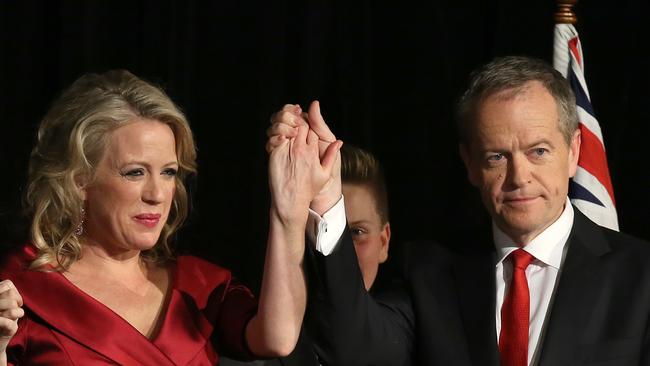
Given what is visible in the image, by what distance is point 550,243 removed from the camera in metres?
2.69

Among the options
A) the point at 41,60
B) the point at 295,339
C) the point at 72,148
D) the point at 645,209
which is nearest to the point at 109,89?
the point at 72,148

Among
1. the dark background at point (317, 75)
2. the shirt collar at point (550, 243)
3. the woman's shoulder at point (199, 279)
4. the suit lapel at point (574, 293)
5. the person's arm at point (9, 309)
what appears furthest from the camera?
the dark background at point (317, 75)

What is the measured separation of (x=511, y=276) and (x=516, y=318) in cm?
12

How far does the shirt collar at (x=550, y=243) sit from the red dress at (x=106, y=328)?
2.00 feet

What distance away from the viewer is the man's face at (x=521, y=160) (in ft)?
8.61

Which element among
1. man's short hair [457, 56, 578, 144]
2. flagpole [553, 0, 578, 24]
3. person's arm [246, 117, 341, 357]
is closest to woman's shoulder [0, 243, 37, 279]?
person's arm [246, 117, 341, 357]

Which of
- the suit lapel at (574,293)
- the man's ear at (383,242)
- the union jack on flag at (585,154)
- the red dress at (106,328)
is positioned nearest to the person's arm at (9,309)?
the red dress at (106,328)

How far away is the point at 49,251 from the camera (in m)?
2.71

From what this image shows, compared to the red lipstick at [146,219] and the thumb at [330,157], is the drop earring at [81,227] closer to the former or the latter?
the red lipstick at [146,219]

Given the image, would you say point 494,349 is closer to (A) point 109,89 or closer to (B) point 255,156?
(A) point 109,89

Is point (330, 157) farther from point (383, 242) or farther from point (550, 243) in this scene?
point (383, 242)

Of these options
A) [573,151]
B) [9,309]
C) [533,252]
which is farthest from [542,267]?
[9,309]

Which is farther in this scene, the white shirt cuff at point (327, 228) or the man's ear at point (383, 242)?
the man's ear at point (383, 242)

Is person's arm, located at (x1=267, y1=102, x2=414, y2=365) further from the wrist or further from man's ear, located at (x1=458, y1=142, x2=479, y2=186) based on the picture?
man's ear, located at (x1=458, y1=142, x2=479, y2=186)
